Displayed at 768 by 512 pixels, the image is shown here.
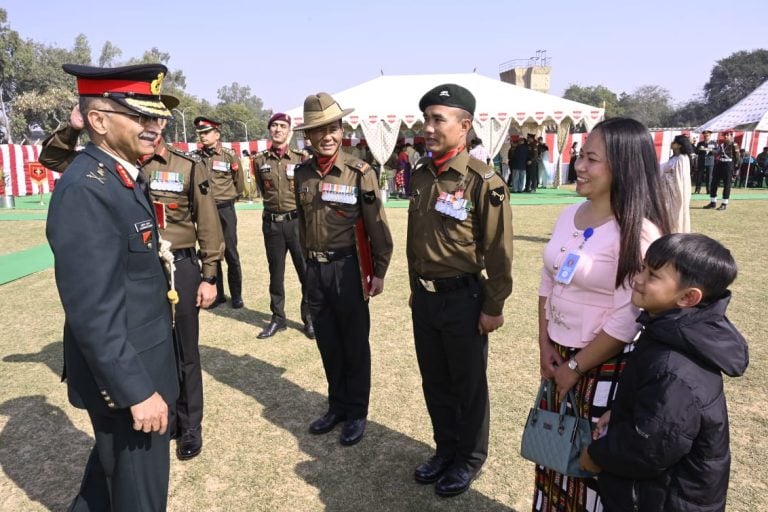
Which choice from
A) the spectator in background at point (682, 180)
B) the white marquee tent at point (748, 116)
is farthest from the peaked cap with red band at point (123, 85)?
the white marquee tent at point (748, 116)

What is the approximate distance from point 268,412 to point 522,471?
5.95 feet

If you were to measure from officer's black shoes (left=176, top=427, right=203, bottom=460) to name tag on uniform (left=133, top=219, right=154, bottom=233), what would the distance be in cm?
181

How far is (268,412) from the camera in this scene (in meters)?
3.61

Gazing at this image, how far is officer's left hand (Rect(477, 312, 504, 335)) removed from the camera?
2.51 meters

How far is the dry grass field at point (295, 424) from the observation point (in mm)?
2693

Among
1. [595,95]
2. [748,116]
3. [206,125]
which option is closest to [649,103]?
[595,95]

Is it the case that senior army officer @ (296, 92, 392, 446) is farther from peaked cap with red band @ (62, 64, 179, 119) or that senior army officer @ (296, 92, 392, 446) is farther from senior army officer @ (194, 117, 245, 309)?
senior army officer @ (194, 117, 245, 309)

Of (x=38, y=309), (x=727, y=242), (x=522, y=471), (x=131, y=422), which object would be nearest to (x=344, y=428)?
(x=522, y=471)

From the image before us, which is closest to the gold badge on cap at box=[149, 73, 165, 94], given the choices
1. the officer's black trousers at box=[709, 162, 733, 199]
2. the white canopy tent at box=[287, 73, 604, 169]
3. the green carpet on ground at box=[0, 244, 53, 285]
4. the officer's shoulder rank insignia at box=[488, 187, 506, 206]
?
the officer's shoulder rank insignia at box=[488, 187, 506, 206]

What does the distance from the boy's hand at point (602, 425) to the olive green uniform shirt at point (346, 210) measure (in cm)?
177

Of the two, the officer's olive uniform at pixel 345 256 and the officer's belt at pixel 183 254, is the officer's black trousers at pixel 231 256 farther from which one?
the officer's olive uniform at pixel 345 256

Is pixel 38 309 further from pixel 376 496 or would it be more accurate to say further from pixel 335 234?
pixel 376 496

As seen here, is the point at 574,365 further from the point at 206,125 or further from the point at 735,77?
the point at 735,77

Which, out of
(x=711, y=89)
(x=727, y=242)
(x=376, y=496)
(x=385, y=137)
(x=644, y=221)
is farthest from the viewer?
(x=711, y=89)
